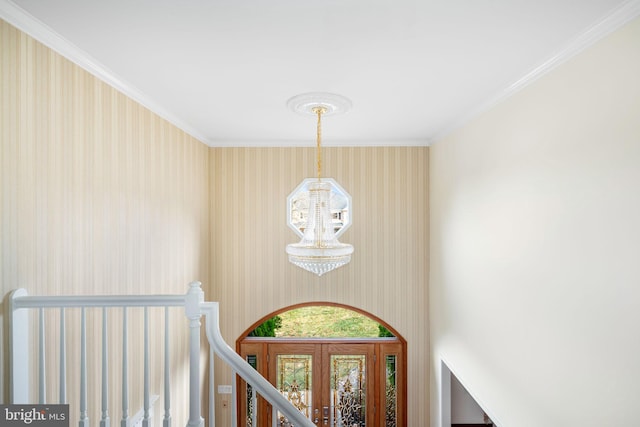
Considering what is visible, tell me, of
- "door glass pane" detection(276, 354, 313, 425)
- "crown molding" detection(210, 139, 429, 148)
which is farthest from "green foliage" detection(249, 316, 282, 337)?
"crown molding" detection(210, 139, 429, 148)

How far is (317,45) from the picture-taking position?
1.84 meters

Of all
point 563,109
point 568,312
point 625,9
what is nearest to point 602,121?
point 563,109

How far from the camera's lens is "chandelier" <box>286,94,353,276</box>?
2.55m

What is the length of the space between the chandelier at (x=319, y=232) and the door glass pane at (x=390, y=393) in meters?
2.30

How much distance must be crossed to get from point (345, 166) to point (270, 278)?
5.49 feet

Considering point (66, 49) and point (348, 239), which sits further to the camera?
point (348, 239)

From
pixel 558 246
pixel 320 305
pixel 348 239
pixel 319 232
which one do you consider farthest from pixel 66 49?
pixel 320 305

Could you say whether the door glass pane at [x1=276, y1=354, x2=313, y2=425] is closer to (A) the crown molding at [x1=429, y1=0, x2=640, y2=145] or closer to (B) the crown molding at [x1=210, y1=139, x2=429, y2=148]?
(B) the crown molding at [x1=210, y1=139, x2=429, y2=148]

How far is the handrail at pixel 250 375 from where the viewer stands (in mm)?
1369

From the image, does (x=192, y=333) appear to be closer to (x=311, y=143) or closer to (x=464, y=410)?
(x=311, y=143)

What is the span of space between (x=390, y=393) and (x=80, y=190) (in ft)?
13.2

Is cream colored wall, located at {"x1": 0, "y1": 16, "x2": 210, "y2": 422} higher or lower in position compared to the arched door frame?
higher

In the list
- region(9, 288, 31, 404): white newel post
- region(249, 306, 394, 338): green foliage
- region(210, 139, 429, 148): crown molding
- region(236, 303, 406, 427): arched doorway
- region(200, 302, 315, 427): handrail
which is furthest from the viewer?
region(249, 306, 394, 338): green foliage

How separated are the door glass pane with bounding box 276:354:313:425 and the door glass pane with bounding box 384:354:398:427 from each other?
957 millimetres
